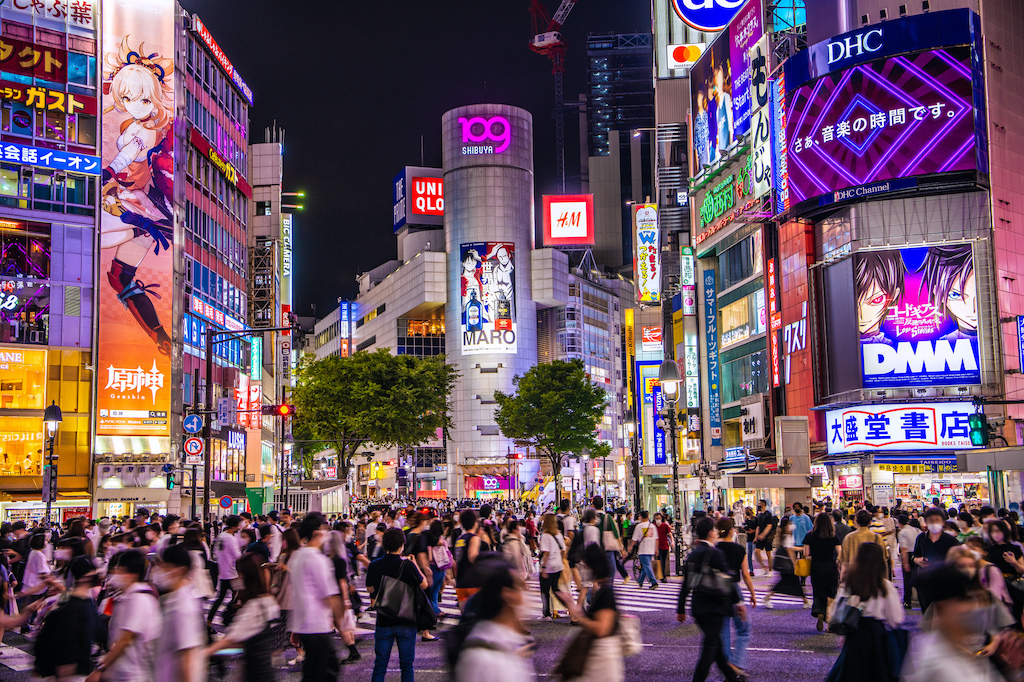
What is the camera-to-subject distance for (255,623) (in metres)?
8.00

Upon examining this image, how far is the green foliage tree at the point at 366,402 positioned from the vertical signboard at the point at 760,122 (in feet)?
74.8

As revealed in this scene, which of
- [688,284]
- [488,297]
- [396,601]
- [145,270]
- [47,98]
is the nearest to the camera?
[396,601]

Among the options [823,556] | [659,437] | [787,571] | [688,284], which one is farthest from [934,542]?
[659,437]

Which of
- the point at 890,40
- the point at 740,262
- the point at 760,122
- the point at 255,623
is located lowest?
the point at 255,623

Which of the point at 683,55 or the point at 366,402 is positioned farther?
the point at 683,55

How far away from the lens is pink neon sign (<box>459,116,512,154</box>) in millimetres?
112188

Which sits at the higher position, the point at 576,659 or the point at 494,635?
the point at 494,635

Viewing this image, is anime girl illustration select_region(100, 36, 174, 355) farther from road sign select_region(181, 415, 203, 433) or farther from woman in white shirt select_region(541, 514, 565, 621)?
woman in white shirt select_region(541, 514, 565, 621)

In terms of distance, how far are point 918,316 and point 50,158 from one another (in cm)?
4037

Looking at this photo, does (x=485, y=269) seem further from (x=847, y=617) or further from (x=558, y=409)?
(x=847, y=617)

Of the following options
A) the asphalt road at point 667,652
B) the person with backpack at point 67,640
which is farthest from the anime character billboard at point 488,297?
the person with backpack at point 67,640

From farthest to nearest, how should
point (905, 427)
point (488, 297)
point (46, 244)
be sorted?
point (488, 297) → point (46, 244) → point (905, 427)

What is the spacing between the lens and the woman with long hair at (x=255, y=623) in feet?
26.1

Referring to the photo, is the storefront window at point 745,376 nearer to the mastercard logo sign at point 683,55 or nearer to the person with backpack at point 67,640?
the mastercard logo sign at point 683,55
